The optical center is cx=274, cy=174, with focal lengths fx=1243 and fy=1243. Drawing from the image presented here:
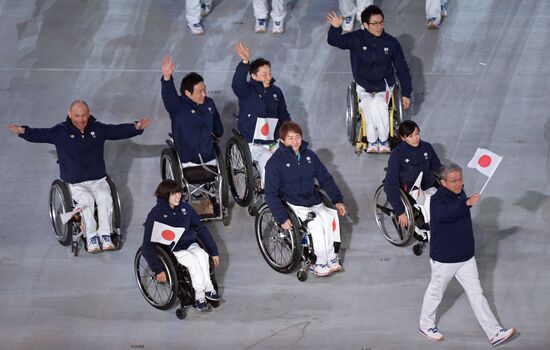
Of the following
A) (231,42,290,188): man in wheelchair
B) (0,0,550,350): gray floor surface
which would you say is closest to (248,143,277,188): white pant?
(231,42,290,188): man in wheelchair

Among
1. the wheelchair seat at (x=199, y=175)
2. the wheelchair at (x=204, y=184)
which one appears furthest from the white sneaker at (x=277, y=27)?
the wheelchair seat at (x=199, y=175)

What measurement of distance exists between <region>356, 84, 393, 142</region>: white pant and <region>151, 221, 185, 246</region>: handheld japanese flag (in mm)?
2450

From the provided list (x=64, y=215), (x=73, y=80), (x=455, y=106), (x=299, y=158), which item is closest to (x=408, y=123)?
(x=299, y=158)

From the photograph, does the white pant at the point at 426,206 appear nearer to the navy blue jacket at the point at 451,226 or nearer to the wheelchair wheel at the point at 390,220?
the wheelchair wheel at the point at 390,220

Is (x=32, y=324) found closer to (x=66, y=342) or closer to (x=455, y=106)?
(x=66, y=342)

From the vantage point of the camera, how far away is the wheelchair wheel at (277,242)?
30.8 feet

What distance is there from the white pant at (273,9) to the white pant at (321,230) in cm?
366

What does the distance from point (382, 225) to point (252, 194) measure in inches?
43.5

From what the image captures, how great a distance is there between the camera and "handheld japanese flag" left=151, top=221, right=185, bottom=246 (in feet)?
30.2

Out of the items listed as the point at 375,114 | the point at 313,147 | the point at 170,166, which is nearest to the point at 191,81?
the point at 170,166

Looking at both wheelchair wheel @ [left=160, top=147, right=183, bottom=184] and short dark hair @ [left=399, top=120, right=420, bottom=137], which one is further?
wheelchair wheel @ [left=160, top=147, right=183, bottom=184]

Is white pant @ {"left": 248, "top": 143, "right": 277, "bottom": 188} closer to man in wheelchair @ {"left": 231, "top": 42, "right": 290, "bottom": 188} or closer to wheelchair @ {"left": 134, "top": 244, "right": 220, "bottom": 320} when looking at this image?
→ man in wheelchair @ {"left": 231, "top": 42, "right": 290, "bottom": 188}

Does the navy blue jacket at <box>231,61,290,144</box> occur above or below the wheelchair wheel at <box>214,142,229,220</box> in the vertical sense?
above

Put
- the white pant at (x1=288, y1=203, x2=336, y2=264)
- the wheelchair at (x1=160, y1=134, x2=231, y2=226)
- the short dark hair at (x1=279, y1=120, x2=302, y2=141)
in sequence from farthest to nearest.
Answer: the wheelchair at (x1=160, y1=134, x2=231, y2=226), the short dark hair at (x1=279, y1=120, x2=302, y2=141), the white pant at (x1=288, y1=203, x2=336, y2=264)
